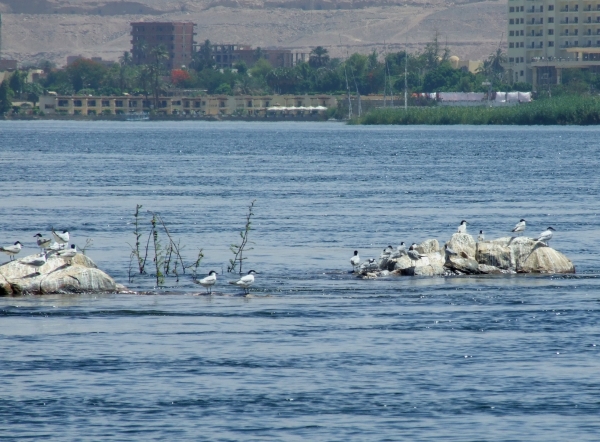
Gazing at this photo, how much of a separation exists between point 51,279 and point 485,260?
38.3 ft

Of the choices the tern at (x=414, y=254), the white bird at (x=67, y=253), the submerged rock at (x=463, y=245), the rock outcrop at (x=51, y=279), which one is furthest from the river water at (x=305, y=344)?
the submerged rock at (x=463, y=245)

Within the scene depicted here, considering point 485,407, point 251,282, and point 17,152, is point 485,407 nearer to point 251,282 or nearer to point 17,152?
Answer: point 251,282

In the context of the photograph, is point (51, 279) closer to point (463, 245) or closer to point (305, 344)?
point (305, 344)

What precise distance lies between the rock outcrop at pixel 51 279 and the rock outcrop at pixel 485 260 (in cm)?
755

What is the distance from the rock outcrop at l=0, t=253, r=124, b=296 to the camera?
102 ft

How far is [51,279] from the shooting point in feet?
102

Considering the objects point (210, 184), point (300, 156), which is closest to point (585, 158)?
point (300, 156)

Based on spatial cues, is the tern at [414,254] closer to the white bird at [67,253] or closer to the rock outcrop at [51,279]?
the rock outcrop at [51,279]

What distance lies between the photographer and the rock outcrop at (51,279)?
1222 inches

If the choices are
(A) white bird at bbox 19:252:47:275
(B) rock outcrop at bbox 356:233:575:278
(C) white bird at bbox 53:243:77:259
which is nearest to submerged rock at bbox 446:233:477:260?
(B) rock outcrop at bbox 356:233:575:278

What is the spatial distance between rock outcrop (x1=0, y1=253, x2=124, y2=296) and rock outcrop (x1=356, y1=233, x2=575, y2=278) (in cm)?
755

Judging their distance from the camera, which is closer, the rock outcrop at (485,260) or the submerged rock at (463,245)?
the rock outcrop at (485,260)

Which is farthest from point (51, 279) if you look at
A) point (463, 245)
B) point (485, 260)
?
point (485, 260)

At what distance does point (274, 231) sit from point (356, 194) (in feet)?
73.6
